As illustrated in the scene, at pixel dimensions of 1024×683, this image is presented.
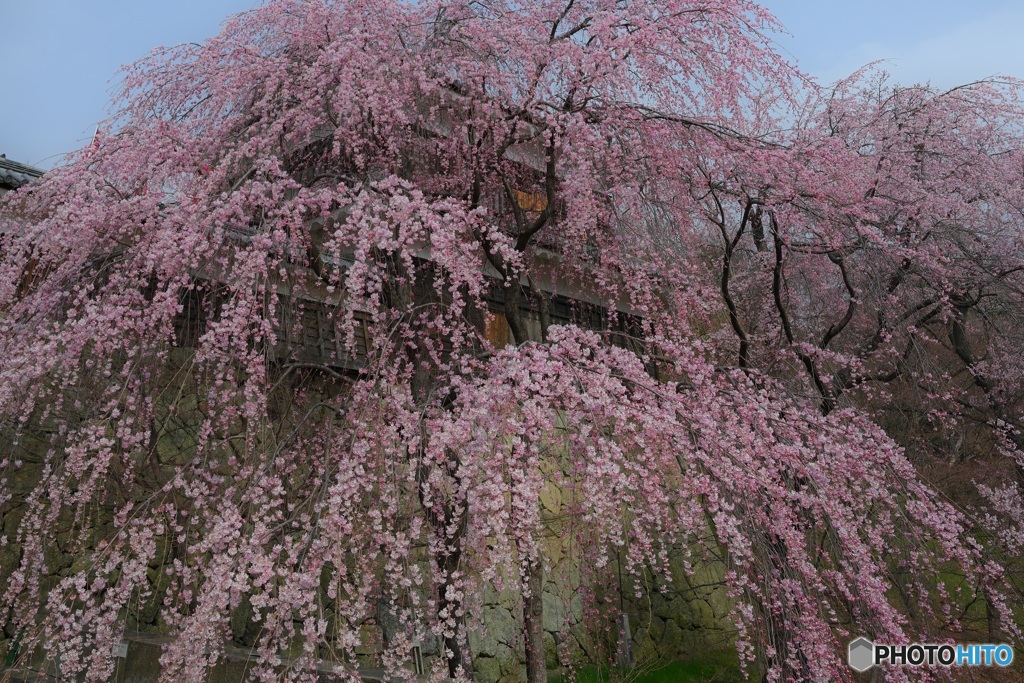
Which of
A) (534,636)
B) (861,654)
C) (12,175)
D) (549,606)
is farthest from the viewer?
(549,606)

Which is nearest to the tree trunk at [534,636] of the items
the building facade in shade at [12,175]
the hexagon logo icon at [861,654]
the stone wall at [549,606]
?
the stone wall at [549,606]

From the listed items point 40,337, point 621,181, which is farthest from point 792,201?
point 40,337

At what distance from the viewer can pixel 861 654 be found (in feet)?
17.3

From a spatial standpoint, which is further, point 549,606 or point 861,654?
point 549,606

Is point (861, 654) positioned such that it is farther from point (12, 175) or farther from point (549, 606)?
point (12, 175)

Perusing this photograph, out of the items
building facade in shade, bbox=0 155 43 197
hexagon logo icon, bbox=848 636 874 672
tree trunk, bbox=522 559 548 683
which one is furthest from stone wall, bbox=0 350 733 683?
building facade in shade, bbox=0 155 43 197

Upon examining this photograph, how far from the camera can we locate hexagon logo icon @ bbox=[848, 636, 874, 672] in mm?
5074

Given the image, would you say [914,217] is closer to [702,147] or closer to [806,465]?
[702,147]

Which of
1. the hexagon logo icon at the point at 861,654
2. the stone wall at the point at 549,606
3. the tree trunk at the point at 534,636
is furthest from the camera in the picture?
the stone wall at the point at 549,606

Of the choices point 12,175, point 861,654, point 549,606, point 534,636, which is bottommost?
point 861,654

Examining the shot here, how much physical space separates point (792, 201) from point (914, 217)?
2.40 meters

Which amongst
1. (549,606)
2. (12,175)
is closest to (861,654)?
(549,606)

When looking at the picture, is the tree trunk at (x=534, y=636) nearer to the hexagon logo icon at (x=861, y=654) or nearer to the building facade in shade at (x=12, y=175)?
the hexagon logo icon at (x=861, y=654)

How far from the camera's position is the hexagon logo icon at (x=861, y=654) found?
5074 mm
